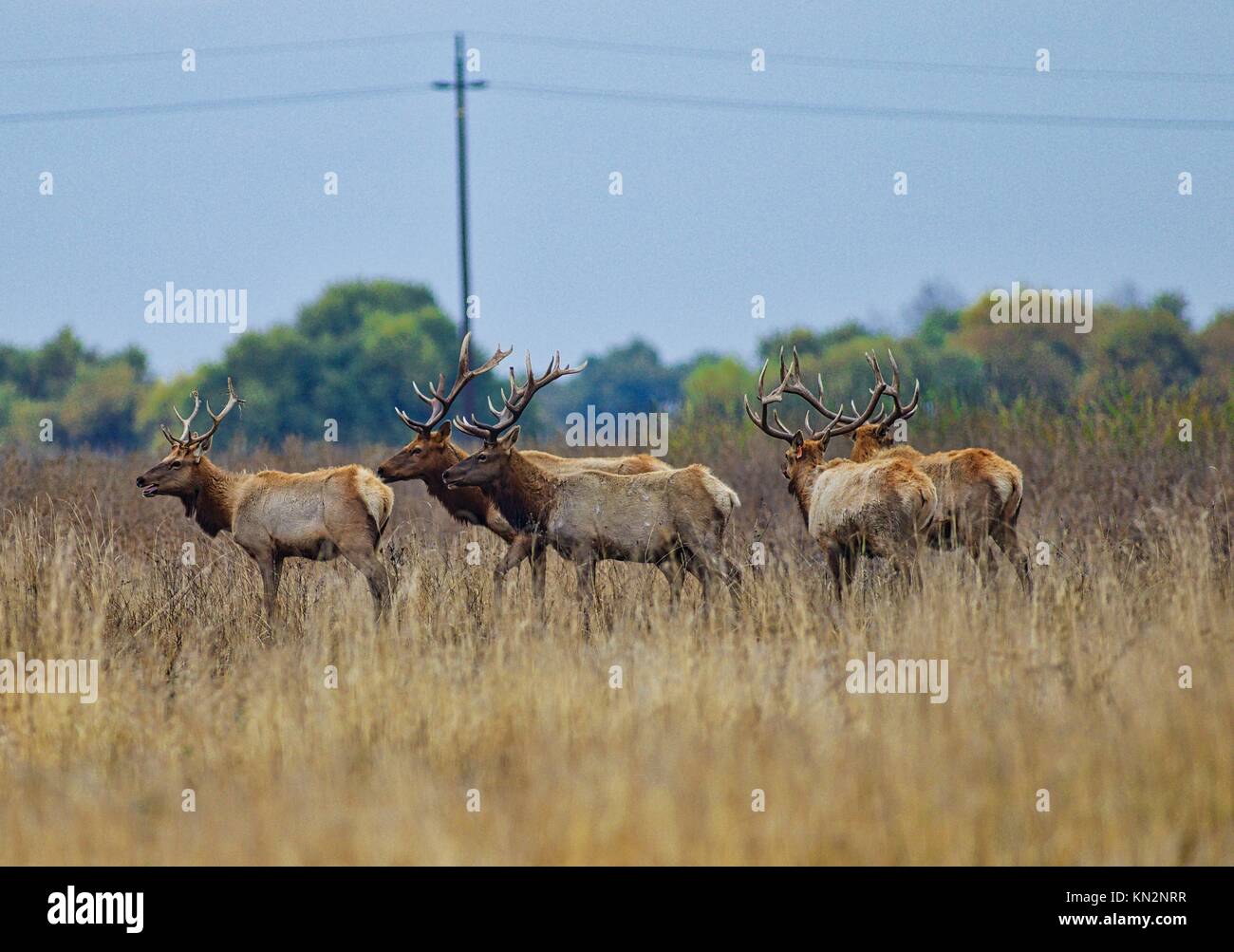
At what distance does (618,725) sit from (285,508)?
5.99 metres

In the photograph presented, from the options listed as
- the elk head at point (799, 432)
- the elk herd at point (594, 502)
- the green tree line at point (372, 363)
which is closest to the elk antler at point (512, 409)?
the elk herd at point (594, 502)

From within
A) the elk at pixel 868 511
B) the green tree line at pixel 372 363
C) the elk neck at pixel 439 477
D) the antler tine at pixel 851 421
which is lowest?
the elk at pixel 868 511

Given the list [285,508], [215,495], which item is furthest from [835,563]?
[215,495]

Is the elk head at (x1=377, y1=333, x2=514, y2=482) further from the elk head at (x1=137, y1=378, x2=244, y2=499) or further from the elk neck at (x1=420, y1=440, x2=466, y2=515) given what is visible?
the elk head at (x1=137, y1=378, x2=244, y2=499)

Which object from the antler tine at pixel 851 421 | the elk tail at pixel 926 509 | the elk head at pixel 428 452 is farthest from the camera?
the antler tine at pixel 851 421

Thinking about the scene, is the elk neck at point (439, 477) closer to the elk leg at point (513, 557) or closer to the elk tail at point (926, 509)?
the elk leg at point (513, 557)

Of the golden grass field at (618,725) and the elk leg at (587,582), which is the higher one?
the elk leg at (587,582)

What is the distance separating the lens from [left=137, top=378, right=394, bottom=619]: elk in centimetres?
1235

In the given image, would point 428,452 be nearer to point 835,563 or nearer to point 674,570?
point 674,570

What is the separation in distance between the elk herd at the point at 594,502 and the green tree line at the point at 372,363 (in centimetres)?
2811

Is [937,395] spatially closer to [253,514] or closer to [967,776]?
[253,514]

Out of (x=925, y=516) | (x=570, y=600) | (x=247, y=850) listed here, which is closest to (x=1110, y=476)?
(x=925, y=516)

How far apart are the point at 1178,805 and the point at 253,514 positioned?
852 centimetres

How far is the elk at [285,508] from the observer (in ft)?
40.5
